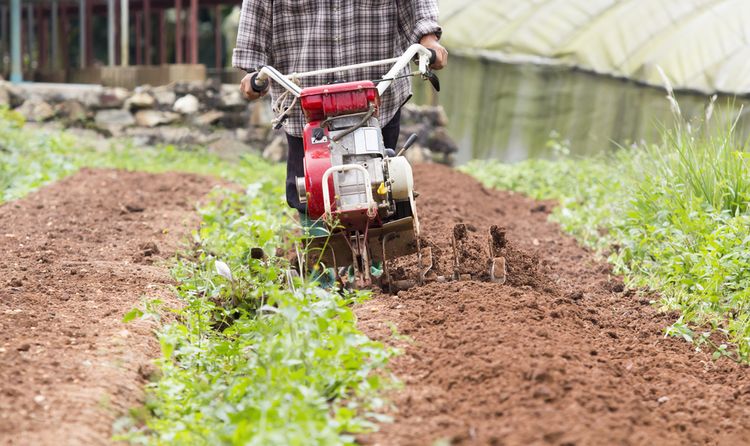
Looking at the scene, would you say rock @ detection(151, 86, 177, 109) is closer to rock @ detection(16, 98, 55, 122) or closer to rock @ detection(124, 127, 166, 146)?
rock @ detection(124, 127, 166, 146)

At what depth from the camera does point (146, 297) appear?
4508mm

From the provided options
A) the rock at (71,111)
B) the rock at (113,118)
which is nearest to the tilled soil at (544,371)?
the rock at (113,118)

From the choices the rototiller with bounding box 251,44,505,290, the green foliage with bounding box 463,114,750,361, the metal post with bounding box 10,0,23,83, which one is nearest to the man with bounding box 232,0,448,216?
the rototiller with bounding box 251,44,505,290

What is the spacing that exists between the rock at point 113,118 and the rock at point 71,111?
0.59 feet

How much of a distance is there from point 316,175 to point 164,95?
936cm

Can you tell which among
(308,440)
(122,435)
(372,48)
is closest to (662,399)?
(308,440)

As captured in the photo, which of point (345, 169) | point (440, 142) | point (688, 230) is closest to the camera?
point (345, 169)

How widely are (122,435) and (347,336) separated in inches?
27.8

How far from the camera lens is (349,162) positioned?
4359 mm

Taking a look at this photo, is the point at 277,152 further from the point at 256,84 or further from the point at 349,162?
the point at 349,162

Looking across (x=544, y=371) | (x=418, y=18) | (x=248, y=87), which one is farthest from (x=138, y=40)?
(x=544, y=371)

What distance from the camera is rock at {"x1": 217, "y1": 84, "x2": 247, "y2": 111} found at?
1318 cm

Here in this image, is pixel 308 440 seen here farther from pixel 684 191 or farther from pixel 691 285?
pixel 684 191

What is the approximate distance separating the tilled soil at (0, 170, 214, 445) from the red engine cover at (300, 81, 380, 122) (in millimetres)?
1088
